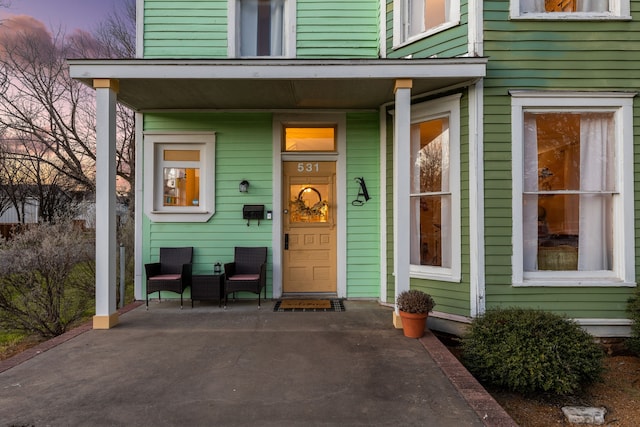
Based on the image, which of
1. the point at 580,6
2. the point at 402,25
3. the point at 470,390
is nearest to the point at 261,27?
the point at 402,25

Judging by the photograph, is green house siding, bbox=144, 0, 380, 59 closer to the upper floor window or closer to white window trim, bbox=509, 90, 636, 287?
the upper floor window

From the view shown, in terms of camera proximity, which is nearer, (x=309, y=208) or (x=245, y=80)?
(x=245, y=80)

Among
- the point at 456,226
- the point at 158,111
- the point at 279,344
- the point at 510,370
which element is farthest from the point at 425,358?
the point at 158,111

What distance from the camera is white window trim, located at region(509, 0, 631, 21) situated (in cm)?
418

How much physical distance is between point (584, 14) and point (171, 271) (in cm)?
647

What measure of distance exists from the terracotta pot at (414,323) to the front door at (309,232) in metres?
1.89

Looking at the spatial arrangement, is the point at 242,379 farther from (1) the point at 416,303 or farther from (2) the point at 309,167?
(2) the point at 309,167

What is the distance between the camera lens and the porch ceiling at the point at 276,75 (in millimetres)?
4020

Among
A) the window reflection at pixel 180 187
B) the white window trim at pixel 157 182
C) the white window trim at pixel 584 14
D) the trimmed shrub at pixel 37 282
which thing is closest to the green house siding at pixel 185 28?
the white window trim at pixel 157 182

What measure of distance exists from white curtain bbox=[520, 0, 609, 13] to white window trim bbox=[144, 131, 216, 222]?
4.60m

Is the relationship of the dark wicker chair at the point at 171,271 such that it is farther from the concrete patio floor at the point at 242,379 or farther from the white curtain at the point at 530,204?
the white curtain at the point at 530,204

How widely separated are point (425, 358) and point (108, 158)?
410 centimetres

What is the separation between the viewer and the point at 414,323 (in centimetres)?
379

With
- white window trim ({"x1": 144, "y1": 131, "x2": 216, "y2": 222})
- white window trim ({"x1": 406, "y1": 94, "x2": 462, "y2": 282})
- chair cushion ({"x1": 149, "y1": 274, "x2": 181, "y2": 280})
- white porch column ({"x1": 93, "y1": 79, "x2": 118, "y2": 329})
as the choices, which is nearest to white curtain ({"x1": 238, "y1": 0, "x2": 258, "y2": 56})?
white window trim ({"x1": 144, "y1": 131, "x2": 216, "y2": 222})
